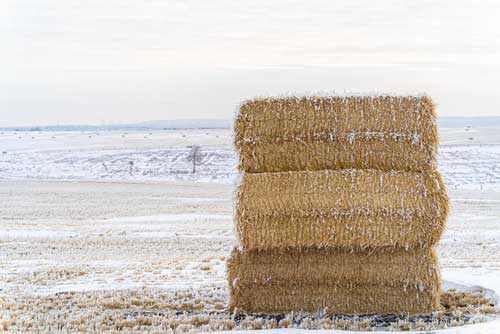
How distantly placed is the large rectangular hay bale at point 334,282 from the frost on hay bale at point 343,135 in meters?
0.97

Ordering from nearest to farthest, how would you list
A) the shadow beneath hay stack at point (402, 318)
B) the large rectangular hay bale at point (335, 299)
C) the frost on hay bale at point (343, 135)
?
1. the shadow beneath hay stack at point (402, 318)
2. the frost on hay bale at point (343, 135)
3. the large rectangular hay bale at point (335, 299)

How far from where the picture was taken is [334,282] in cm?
730

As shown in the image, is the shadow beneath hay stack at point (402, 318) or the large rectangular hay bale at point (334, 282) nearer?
the shadow beneath hay stack at point (402, 318)

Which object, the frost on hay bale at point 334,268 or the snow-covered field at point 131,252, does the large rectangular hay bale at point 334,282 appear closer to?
the frost on hay bale at point 334,268

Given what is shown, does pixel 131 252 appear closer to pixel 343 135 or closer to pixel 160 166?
pixel 343 135

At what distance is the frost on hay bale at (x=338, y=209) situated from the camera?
6930 millimetres

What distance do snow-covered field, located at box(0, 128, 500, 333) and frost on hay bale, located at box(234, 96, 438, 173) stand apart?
0.48 meters

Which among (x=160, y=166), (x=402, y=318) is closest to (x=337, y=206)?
(x=402, y=318)

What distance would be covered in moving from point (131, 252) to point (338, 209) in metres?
9.31

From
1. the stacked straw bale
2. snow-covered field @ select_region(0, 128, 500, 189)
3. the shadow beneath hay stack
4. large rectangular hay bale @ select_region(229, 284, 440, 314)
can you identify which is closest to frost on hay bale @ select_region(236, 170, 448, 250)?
the stacked straw bale

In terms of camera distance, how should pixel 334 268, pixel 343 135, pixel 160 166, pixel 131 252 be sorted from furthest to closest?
pixel 160 166
pixel 131 252
pixel 334 268
pixel 343 135

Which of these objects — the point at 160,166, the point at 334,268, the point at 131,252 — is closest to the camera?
the point at 334,268

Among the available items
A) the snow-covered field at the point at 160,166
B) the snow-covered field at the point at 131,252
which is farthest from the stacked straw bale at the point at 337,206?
the snow-covered field at the point at 160,166

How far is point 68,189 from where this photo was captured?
125 feet
